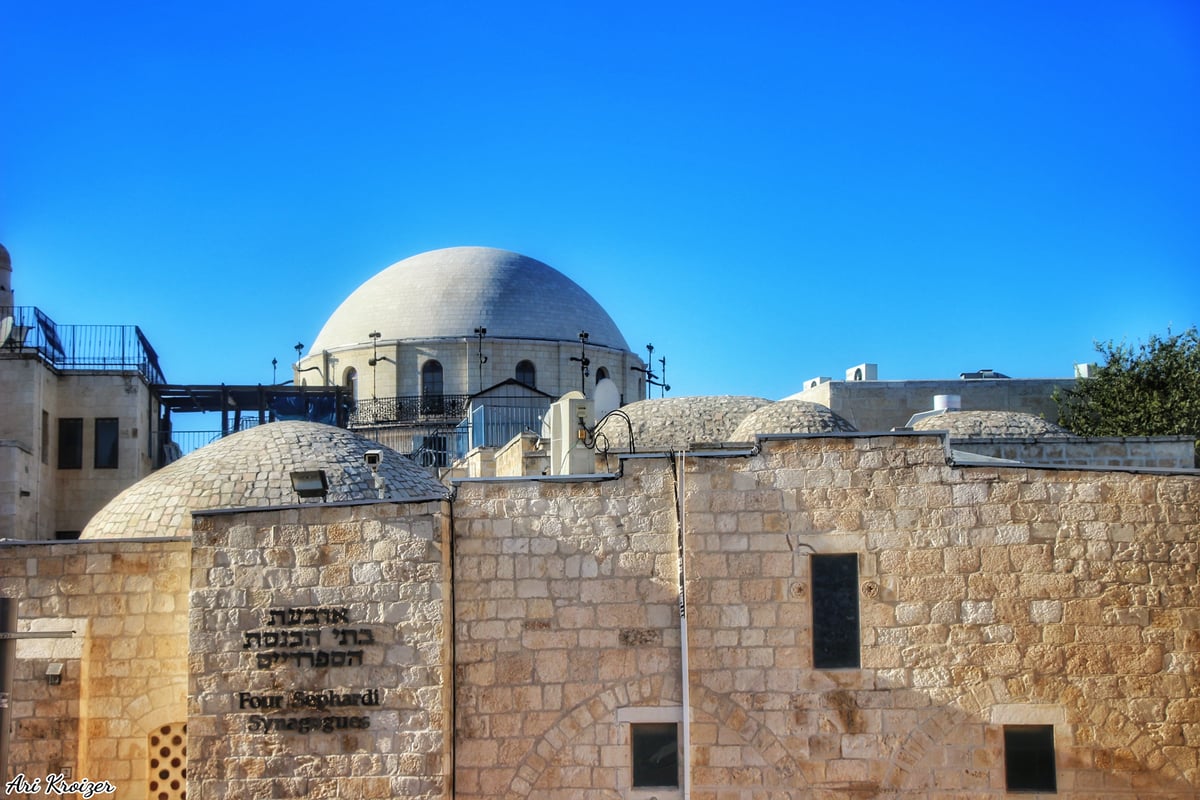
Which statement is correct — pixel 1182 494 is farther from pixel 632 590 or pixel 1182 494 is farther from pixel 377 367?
pixel 377 367

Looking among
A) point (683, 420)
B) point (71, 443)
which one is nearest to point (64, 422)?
point (71, 443)

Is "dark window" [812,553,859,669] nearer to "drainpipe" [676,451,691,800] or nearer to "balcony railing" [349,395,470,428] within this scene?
"drainpipe" [676,451,691,800]

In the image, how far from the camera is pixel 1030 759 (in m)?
A: 11.7

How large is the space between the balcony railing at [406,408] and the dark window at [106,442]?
10.6 m

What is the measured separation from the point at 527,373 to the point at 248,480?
24.2 meters

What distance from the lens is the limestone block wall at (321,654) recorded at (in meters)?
11.8

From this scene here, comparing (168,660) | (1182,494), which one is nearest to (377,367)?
(168,660)

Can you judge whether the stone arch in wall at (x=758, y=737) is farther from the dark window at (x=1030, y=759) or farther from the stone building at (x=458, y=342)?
the stone building at (x=458, y=342)

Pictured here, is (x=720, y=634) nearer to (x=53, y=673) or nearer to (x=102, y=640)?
(x=102, y=640)

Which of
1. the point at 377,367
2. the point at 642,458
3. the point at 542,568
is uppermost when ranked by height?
the point at 377,367

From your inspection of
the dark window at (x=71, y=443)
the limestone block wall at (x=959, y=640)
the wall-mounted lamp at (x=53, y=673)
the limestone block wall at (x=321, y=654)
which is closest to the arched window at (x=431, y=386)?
the dark window at (x=71, y=443)

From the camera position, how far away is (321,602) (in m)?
12.0

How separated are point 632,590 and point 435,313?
95.1ft

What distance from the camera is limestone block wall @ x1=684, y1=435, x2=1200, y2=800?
11.7 meters
